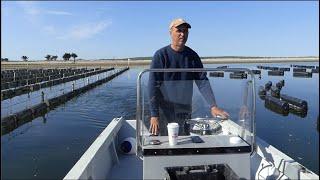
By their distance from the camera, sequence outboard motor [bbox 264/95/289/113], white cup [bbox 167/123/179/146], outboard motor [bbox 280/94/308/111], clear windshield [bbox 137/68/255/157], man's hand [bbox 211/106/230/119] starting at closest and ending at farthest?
white cup [bbox 167/123/179/146]
clear windshield [bbox 137/68/255/157]
man's hand [bbox 211/106/230/119]
outboard motor [bbox 280/94/308/111]
outboard motor [bbox 264/95/289/113]

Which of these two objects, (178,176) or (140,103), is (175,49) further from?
(178,176)

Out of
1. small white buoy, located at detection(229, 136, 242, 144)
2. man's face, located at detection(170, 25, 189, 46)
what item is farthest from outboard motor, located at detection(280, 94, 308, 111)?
small white buoy, located at detection(229, 136, 242, 144)

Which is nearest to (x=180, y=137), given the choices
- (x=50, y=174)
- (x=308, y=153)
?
(x=50, y=174)

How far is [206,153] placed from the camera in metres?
4.26

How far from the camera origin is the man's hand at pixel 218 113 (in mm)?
4746

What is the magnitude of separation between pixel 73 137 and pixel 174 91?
539 inches

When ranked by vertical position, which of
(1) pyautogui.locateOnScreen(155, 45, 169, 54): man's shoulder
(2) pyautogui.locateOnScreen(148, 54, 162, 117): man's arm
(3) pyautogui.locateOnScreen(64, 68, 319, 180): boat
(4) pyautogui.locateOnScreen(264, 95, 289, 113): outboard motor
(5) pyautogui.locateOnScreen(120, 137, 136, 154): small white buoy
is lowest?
(4) pyautogui.locateOnScreen(264, 95, 289, 113): outboard motor

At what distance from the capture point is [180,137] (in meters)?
4.55

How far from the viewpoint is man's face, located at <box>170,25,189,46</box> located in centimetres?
481

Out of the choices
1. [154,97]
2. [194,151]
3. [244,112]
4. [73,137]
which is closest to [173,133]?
[194,151]

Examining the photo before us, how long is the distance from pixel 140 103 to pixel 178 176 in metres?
1.04

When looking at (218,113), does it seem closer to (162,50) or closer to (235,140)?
(235,140)

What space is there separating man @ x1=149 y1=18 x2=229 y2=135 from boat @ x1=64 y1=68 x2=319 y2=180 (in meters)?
0.08

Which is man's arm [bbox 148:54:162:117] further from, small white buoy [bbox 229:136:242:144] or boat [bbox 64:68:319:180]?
small white buoy [bbox 229:136:242:144]
